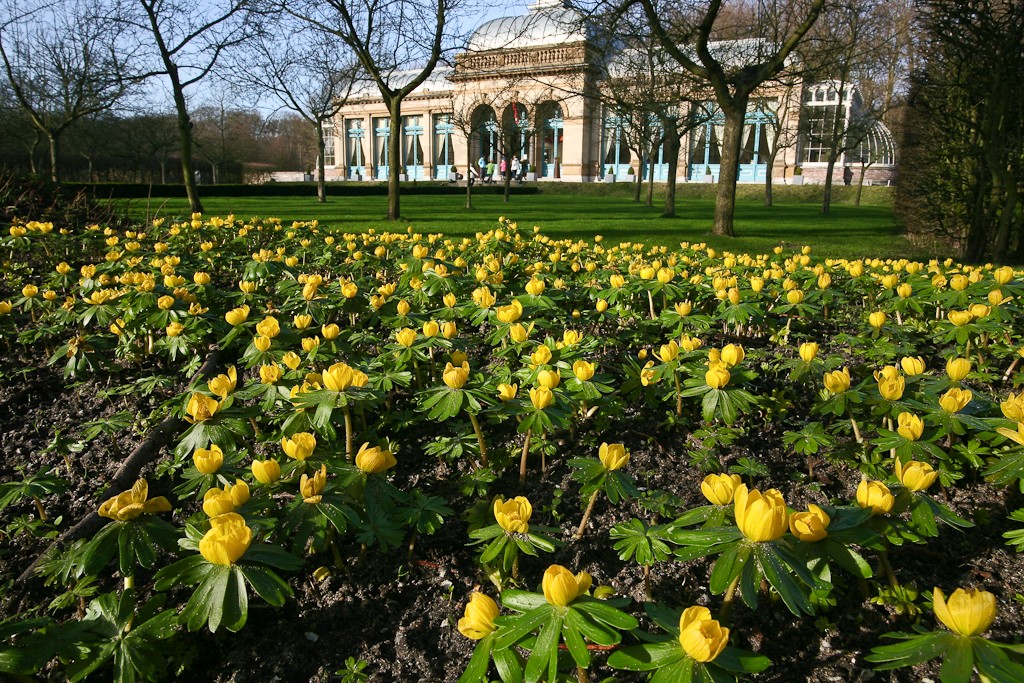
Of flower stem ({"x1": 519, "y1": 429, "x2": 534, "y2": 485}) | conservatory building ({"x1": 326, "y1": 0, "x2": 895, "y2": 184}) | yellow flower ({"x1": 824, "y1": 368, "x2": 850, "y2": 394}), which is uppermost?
conservatory building ({"x1": 326, "y1": 0, "x2": 895, "y2": 184})

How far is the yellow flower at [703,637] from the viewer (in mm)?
919

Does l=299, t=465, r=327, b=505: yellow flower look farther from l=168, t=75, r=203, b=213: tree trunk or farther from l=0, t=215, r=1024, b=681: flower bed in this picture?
l=168, t=75, r=203, b=213: tree trunk

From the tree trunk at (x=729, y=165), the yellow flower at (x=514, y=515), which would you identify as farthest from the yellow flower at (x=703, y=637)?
the tree trunk at (x=729, y=165)

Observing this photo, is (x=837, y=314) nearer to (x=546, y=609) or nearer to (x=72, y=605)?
(x=546, y=609)

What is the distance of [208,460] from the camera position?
152cm

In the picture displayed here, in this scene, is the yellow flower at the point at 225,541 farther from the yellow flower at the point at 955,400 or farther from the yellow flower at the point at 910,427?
the yellow flower at the point at 955,400

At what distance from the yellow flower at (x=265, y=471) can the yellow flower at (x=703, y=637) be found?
1035mm

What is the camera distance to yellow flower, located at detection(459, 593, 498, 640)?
108cm

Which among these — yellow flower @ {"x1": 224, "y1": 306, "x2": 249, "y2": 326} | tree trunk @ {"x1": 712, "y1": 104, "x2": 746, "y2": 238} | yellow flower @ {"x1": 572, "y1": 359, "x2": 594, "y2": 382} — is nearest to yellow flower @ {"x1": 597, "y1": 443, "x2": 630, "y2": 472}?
yellow flower @ {"x1": 572, "y1": 359, "x2": 594, "y2": 382}

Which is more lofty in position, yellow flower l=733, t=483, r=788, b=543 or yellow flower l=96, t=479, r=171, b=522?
yellow flower l=733, t=483, r=788, b=543

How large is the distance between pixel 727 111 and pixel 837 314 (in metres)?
7.29

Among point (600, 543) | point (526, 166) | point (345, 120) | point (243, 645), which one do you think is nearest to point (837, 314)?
point (600, 543)

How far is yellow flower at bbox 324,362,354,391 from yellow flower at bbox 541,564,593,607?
3.40 ft

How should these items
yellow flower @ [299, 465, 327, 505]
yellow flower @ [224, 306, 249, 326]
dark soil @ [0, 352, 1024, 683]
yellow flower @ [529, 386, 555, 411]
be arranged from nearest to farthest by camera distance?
1. yellow flower @ [299, 465, 327, 505]
2. dark soil @ [0, 352, 1024, 683]
3. yellow flower @ [529, 386, 555, 411]
4. yellow flower @ [224, 306, 249, 326]
